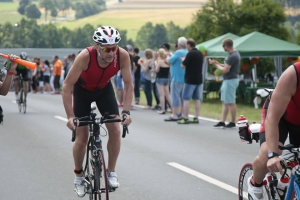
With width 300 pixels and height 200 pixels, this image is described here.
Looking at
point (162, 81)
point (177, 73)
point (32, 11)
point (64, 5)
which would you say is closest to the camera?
point (177, 73)

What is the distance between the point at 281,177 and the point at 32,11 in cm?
14602

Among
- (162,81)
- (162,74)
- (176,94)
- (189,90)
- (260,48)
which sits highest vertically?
(260,48)

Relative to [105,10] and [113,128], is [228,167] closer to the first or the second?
[113,128]

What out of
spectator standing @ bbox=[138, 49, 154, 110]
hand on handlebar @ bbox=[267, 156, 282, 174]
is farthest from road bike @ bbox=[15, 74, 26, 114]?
hand on handlebar @ bbox=[267, 156, 282, 174]

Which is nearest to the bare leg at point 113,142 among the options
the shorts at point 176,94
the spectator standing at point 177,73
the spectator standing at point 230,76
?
the spectator standing at point 230,76

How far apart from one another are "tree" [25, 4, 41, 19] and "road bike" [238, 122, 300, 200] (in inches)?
5627

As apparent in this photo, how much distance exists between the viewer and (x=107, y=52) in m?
Result: 6.66

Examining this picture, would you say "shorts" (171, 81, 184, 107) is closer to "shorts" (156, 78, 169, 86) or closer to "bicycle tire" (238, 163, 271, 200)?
"shorts" (156, 78, 169, 86)

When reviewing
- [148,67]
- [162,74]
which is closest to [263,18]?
[148,67]

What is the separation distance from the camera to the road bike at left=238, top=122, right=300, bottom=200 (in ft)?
15.3

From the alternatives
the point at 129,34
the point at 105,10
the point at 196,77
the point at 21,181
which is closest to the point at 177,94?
the point at 196,77

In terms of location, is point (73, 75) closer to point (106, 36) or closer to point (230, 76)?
point (106, 36)

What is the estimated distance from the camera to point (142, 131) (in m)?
15.1

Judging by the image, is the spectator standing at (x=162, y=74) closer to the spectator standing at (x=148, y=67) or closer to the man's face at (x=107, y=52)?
the spectator standing at (x=148, y=67)
